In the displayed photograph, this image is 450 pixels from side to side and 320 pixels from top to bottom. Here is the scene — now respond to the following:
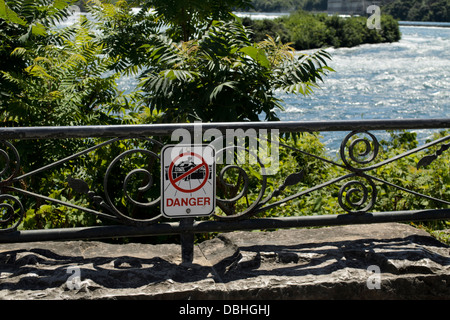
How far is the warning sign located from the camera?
2787 millimetres

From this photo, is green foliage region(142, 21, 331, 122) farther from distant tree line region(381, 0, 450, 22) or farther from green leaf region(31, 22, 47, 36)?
distant tree line region(381, 0, 450, 22)

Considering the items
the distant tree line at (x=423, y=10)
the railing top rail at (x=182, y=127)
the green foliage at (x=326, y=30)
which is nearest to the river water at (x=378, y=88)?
the green foliage at (x=326, y=30)

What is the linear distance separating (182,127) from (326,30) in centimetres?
2216

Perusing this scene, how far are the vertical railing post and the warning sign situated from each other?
0.07 metres

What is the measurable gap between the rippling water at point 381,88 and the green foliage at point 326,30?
2.33 feet

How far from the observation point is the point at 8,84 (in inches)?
175

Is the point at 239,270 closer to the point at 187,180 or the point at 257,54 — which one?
the point at 187,180

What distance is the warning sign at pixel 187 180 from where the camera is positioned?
279 cm

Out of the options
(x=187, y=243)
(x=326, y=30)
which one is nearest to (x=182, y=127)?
(x=187, y=243)

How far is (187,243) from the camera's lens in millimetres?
2971

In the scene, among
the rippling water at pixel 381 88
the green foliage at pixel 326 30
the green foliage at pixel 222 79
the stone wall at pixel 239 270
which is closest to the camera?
the stone wall at pixel 239 270

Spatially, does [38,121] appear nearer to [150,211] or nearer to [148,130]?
[150,211]

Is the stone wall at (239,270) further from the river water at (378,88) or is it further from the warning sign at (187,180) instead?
the river water at (378,88)

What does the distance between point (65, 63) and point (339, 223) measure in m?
2.74
